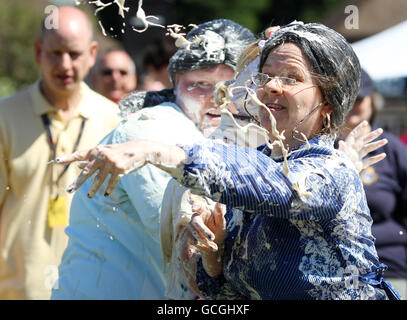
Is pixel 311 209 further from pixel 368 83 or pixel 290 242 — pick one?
pixel 368 83

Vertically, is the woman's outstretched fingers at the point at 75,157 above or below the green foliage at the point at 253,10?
above

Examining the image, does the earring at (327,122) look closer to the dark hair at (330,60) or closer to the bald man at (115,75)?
the dark hair at (330,60)

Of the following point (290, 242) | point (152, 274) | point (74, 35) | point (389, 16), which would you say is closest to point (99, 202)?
point (152, 274)

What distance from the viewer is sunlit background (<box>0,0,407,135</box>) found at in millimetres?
7538

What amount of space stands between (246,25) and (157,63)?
1753cm

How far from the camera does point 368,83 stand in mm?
5223

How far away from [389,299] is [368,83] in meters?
3.07

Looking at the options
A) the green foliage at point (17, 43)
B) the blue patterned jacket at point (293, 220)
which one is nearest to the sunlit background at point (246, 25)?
the green foliage at point (17, 43)

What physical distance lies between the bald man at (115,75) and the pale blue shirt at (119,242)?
3450 mm

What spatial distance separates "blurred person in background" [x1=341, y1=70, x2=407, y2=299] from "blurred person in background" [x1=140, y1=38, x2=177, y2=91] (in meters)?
1.88

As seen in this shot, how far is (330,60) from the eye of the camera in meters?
2.28

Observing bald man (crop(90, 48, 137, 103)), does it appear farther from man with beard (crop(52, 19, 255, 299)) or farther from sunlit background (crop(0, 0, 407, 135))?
man with beard (crop(52, 19, 255, 299))

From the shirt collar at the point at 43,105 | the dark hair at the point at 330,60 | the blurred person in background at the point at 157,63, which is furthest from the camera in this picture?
the blurred person in background at the point at 157,63

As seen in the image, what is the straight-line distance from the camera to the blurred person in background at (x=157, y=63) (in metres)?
6.41
